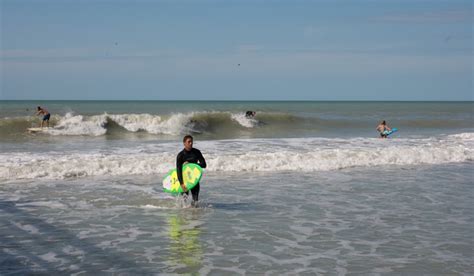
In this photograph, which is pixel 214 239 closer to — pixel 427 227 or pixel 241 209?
pixel 241 209

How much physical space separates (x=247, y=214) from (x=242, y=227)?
90 centimetres

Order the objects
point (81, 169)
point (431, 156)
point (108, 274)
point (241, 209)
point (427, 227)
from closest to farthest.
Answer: point (108, 274) < point (427, 227) < point (241, 209) < point (81, 169) < point (431, 156)

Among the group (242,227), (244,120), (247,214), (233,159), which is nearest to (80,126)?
(244,120)

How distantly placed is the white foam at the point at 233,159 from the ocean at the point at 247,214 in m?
0.05

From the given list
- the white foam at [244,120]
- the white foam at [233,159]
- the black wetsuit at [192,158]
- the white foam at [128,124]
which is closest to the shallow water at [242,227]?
the black wetsuit at [192,158]

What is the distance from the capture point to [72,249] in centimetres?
725

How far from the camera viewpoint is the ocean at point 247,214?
673 cm

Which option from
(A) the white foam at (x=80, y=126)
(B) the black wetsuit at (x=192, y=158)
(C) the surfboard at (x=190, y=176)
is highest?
(A) the white foam at (x=80, y=126)

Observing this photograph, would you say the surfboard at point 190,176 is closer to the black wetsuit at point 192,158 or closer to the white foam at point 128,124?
the black wetsuit at point 192,158

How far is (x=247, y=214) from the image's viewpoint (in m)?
9.44

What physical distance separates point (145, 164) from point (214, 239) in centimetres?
755

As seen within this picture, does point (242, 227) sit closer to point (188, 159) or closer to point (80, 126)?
point (188, 159)

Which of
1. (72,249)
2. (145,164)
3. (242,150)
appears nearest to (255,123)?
(242,150)

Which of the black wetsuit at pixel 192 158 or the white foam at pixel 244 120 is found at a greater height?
the white foam at pixel 244 120
